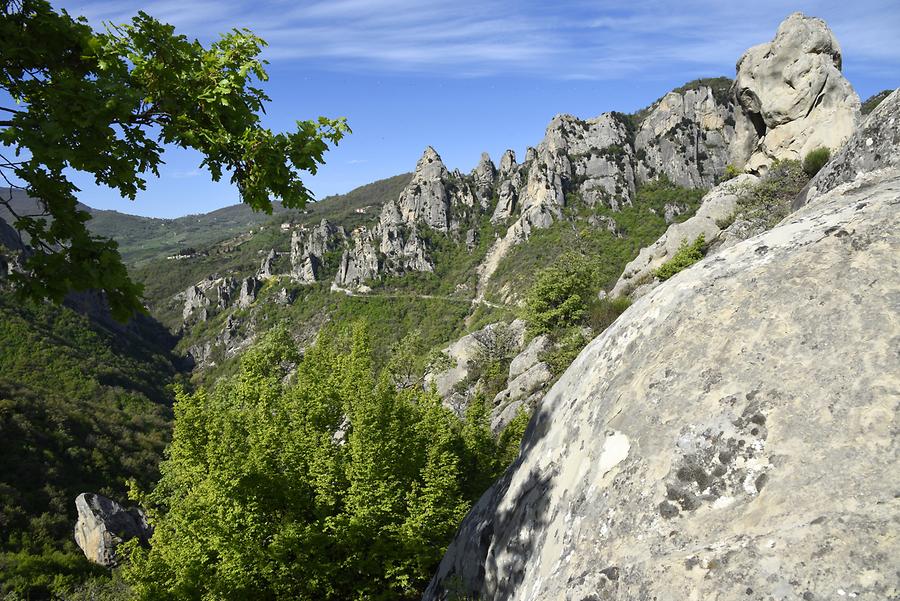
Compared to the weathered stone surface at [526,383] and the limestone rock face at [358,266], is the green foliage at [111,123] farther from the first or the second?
the limestone rock face at [358,266]

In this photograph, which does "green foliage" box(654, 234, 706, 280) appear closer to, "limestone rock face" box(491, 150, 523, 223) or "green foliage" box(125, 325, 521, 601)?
"green foliage" box(125, 325, 521, 601)

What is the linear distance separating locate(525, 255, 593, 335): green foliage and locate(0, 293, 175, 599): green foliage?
110 ft

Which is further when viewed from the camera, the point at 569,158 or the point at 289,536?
the point at 569,158

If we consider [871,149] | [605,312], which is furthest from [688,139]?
[871,149]

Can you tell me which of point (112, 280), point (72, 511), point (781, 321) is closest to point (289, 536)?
point (112, 280)

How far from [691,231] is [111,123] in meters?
36.5

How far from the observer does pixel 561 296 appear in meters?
39.1

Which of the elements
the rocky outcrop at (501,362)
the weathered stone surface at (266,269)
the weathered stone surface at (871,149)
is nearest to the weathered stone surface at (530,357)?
the rocky outcrop at (501,362)

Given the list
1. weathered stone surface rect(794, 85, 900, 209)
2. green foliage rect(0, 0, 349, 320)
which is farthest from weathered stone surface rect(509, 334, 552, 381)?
green foliage rect(0, 0, 349, 320)

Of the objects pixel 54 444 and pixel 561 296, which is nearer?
pixel 561 296

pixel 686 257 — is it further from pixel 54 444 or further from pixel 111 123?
pixel 54 444

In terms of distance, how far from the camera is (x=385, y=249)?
182 metres

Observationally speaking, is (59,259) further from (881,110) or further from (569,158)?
(569,158)

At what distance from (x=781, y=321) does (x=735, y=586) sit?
277 cm
